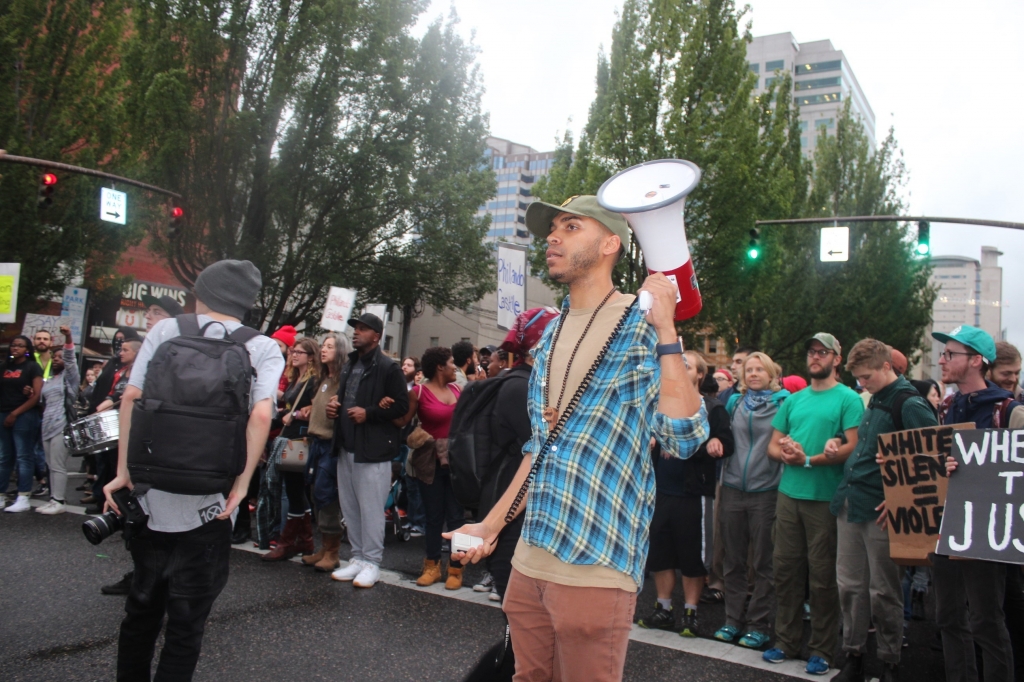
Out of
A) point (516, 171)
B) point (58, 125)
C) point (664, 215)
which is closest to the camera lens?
point (664, 215)

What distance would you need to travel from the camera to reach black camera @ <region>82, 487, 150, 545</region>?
3056 millimetres

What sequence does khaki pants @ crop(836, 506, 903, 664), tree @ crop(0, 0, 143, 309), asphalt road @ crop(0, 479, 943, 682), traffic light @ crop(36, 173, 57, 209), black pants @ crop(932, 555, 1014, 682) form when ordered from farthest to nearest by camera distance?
tree @ crop(0, 0, 143, 309) < traffic light @ crop(36, 173, 57, 209) < khaki pants @ crop(836, 506, 903, 664) < asphalt road @ crop(0, 479, 943, 682) < black pants @ crop(932, 555, 1014, 682)

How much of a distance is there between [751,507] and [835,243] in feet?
45.2

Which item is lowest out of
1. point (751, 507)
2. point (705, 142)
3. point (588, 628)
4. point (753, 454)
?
point (751, 507)

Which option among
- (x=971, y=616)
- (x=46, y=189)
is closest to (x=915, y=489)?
(x=971, y=616)

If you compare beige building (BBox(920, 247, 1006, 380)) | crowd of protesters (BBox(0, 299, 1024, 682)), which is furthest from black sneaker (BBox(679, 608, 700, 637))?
beige building (BBox(920, 247, 1006, 380))

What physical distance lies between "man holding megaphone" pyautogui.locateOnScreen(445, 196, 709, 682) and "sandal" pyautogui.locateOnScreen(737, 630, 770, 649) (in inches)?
152

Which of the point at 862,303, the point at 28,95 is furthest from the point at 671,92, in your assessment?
the point at 28,95

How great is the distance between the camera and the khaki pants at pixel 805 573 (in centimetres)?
521

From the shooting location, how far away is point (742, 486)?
5945 millimetres

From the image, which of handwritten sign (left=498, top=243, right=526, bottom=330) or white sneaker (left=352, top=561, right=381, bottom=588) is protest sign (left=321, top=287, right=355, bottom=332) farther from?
white sneaker (left=352, top=561, right=381, bottom=588)

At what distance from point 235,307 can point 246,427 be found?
61 centimetres

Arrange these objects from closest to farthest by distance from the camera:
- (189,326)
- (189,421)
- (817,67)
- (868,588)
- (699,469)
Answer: (189,421), (189,326), (868,588), (699,469), (817,67)

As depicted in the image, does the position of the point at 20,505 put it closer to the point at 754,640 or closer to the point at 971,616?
the point at 754,640
